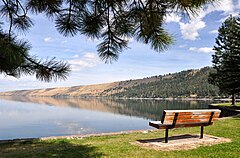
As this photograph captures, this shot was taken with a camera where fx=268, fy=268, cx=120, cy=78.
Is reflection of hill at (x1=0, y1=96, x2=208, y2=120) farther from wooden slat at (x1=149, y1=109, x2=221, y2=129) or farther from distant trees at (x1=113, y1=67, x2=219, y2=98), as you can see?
wooden slat at (x1=149, y1=109, x2=221, y2=129)

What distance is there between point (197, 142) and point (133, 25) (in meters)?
4.07

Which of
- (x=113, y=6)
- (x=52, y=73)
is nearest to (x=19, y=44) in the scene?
(x=52, y=73)

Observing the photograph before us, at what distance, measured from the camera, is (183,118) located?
23.0ft

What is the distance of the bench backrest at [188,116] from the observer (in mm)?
6720

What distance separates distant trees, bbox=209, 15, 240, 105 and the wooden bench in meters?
19.2

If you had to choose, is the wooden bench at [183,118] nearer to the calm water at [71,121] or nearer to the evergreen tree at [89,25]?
the evergreen tree at [89,25]

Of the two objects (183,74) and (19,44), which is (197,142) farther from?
(183,74)

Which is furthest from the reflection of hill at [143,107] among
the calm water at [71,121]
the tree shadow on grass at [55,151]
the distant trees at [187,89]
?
the tree shadow on grass at [55,151]

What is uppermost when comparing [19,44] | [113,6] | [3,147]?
[113,6]

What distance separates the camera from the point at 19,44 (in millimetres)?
3918

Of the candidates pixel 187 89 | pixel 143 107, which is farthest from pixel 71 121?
pixel 187 89

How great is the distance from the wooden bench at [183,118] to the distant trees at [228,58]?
19174 mm

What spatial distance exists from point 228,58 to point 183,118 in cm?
2297

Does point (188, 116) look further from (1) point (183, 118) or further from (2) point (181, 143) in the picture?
(2) point (181, 143)
